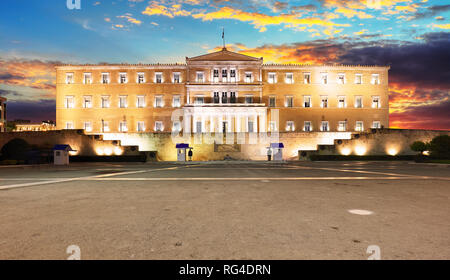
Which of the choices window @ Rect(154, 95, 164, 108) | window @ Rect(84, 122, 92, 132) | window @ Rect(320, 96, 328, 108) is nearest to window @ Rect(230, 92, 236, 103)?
window @ Rect(154, 95, 164, 108)

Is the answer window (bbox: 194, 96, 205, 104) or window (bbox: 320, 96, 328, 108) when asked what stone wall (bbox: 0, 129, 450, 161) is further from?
window (bbox: 320, 96, 328, 108)

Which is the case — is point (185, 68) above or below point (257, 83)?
above

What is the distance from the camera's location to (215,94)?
49.4m

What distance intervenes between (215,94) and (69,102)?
28623 millimetres

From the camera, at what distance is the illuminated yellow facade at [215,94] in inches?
1944

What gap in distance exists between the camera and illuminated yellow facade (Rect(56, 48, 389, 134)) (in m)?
49.4

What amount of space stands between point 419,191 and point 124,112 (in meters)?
48.7

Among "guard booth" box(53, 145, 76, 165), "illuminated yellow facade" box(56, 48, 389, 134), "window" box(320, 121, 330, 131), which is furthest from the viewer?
"window" box(320, 121, 330, 131)

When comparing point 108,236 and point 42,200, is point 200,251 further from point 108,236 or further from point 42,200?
point 42,200

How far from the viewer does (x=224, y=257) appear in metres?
3.93

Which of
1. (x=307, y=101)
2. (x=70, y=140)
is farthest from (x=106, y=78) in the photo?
(x=307, y=101)

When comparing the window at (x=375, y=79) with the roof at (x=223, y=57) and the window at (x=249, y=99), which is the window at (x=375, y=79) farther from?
the window at (x=249, y=99)
